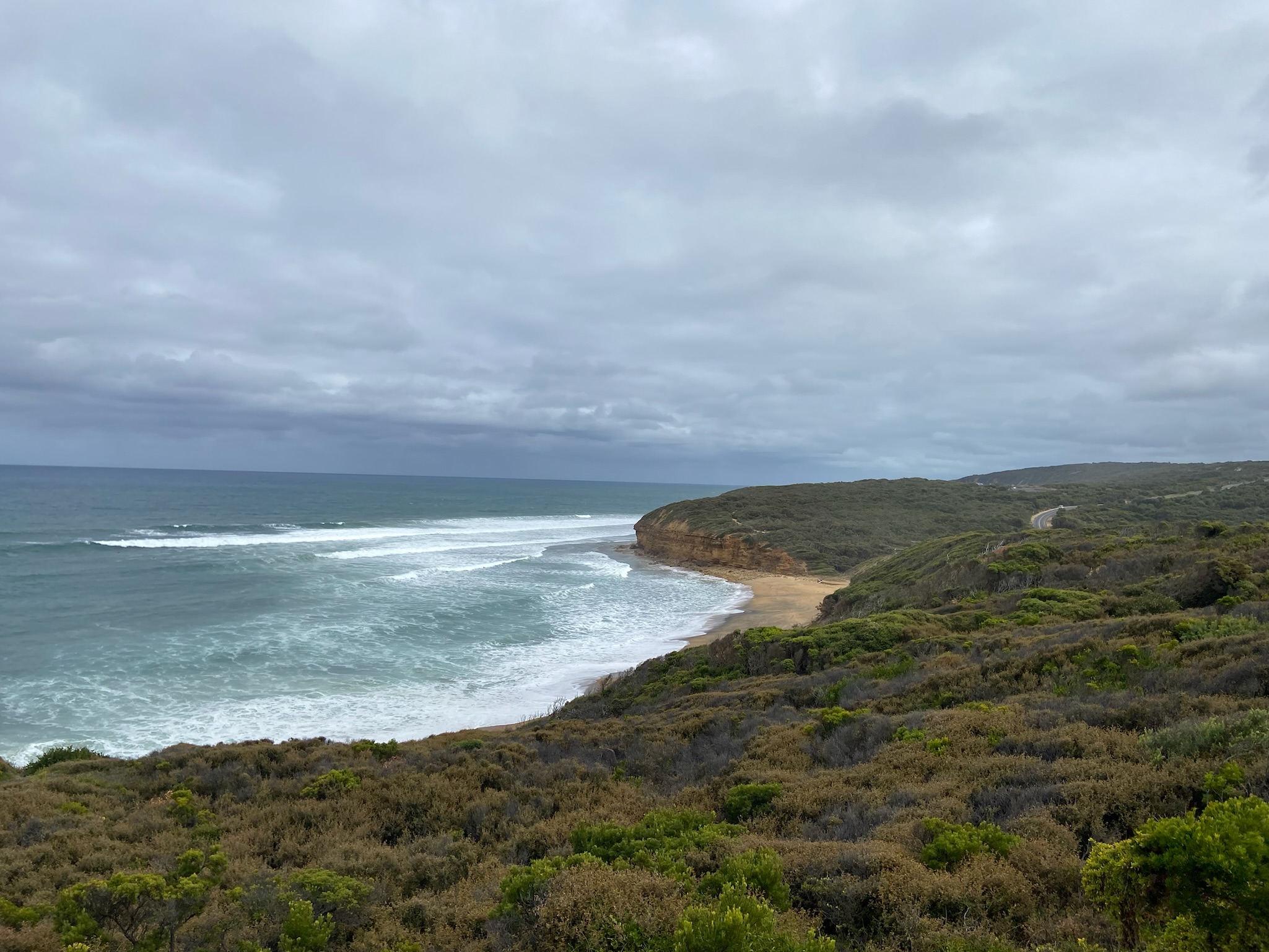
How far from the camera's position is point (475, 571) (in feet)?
147

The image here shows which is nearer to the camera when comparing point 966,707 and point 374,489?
point 966,707

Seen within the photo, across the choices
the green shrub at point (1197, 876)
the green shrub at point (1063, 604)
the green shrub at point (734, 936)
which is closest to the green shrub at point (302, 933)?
the green shrub at point (734, 936)

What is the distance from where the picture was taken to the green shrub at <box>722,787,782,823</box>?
6.94 metres

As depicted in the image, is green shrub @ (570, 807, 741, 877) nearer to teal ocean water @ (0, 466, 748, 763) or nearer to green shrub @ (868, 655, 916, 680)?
green shrub @ (868, 655, 916, 680)

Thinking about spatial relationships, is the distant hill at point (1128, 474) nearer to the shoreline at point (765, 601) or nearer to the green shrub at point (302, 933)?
the shoreline at point (765, 601)

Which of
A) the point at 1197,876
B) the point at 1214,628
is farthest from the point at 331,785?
the point at 1214,628

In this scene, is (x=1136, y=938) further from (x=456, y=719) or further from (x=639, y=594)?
(x=639, y=594)

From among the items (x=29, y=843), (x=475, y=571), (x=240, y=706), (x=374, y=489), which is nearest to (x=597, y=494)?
(x=374, y=489)

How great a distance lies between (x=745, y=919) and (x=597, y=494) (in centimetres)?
18643

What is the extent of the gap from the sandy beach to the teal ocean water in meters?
1.36

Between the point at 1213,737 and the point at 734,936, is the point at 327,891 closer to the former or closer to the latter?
the point at 734,936

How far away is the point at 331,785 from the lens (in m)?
8.77

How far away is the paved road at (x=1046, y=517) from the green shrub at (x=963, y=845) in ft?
144

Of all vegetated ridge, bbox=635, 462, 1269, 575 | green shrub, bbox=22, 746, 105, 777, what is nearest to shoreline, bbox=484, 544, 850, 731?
vegetated ridge, bbox=635, 462, 1269, 575
